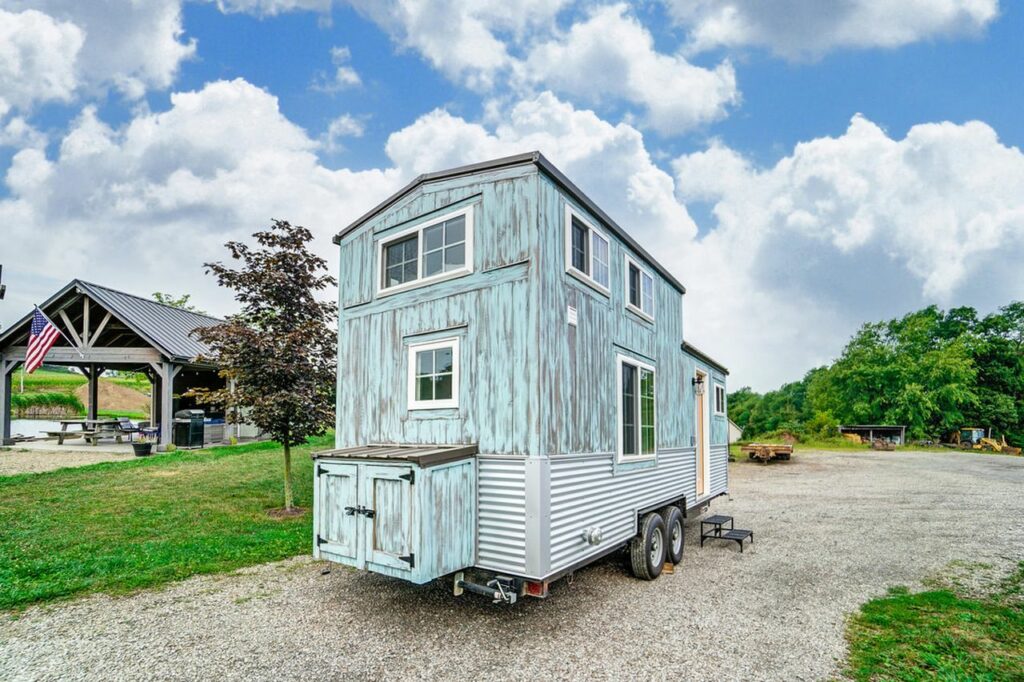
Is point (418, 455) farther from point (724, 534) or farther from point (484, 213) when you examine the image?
point (724, 534)

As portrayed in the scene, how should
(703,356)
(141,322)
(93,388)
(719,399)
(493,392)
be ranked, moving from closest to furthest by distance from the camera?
(493,392) < (703,356) < (719,399) < (141,322) < (93,388)

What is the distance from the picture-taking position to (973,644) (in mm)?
4461

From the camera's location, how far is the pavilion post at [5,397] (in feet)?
59.0

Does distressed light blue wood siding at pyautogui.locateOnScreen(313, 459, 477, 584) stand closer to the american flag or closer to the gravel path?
the gravel path

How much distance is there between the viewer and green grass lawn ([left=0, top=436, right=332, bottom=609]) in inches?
235

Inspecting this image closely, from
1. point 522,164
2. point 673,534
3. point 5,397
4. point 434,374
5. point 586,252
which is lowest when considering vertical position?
point 673,534

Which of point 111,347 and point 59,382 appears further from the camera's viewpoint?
point 59,382

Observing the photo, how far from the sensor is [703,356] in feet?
31.4

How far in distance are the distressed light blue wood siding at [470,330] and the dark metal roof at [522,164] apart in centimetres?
8

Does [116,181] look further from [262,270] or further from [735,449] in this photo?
[735,449]

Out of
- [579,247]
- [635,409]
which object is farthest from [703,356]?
[579,247]

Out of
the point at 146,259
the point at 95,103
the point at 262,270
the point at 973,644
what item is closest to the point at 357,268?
the point at 262,270

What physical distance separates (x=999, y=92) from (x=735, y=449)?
18.3 meters

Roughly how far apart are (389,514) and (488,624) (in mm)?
1515
